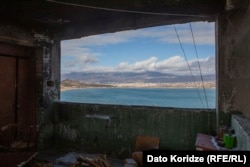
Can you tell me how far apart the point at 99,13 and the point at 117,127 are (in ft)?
6.97

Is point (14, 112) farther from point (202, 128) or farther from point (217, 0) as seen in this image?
point (217, 0)

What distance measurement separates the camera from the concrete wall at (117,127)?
13.6 feet

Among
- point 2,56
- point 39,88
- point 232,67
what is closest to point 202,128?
point 232,67

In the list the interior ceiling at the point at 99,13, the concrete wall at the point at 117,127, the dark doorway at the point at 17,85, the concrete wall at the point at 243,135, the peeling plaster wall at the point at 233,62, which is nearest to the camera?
the concrete wall at the point at 243,135

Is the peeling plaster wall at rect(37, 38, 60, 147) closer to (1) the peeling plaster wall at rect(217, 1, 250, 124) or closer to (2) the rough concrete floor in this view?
(2) the rough concrete floor

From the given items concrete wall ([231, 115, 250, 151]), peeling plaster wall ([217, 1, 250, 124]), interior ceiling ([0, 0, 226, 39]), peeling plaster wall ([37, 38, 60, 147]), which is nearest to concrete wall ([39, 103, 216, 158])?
peeling plaster wall ([37, 38, 60, 147])

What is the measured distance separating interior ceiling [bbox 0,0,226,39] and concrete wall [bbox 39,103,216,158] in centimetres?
152

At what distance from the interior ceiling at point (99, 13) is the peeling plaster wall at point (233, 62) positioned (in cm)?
28

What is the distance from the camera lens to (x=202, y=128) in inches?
159

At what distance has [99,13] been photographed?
452 centimetres

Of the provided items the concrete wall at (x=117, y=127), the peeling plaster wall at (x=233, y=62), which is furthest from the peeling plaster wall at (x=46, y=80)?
the peeling plaster wall at (x=233, y=62)

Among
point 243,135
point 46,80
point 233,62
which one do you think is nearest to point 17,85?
point 46,80

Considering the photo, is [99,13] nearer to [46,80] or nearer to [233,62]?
[46,80]

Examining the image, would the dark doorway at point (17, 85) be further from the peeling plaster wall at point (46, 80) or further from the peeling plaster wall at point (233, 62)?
the peeling plaster wall at point (233, 62)
